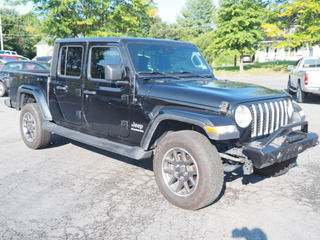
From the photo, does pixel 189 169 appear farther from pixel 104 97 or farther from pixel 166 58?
pixel 166 58

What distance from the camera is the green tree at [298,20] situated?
81.2 feet

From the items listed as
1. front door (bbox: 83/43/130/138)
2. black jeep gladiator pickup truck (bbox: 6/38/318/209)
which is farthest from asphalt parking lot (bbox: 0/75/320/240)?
front door (bbox: 83/43/130/138)

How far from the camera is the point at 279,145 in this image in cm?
370

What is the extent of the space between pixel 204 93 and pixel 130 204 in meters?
1.56

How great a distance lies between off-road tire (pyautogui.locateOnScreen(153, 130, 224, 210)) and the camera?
A: 11.7 ft

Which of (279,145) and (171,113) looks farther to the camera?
(171,113)

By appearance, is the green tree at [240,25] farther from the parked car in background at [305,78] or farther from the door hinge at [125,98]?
the door hinge at [125,98]

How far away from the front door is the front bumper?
1.70 meters

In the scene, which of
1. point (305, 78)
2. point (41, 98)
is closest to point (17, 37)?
point (305, 78)

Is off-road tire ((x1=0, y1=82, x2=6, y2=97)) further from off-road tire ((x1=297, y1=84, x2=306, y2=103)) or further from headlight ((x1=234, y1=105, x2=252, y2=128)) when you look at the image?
headlight ((x1=234, y1=105, x2=252, y2=128))

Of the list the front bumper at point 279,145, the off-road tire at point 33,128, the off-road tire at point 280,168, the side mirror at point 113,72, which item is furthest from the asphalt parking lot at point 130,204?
the side mirror at point 113,72

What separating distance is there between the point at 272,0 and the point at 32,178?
36528 millimetres

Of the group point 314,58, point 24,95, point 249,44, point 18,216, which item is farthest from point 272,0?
point 18,216

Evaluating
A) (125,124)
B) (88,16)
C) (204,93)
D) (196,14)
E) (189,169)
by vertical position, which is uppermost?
(196,14)
